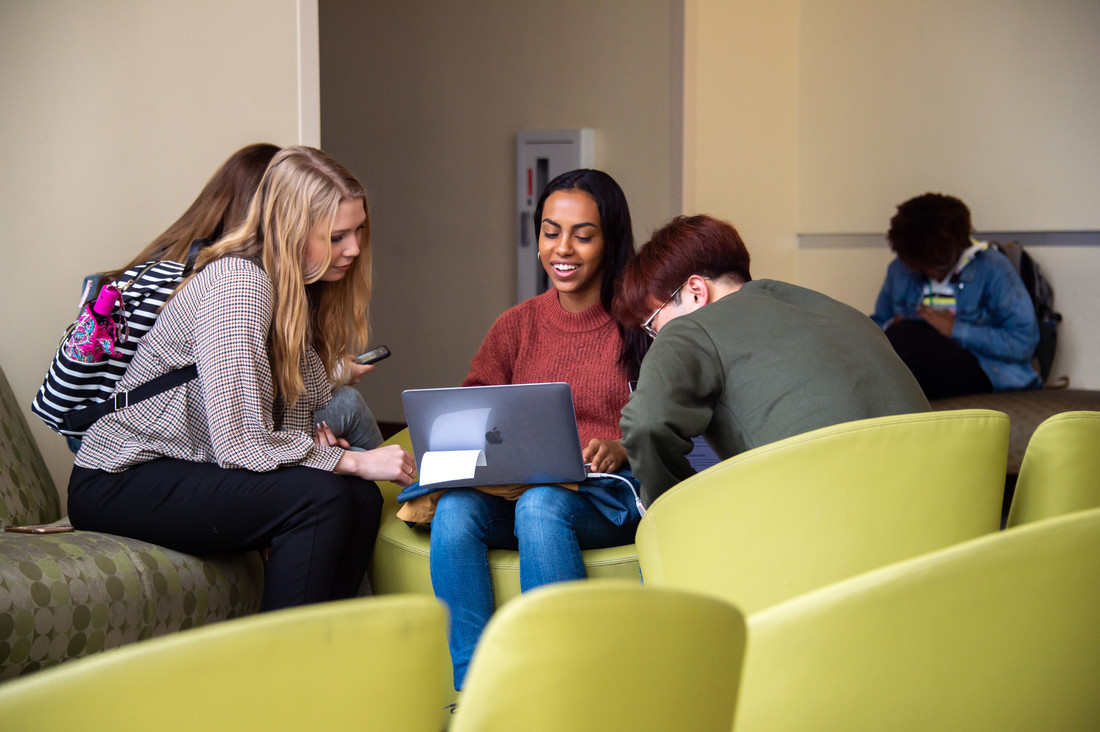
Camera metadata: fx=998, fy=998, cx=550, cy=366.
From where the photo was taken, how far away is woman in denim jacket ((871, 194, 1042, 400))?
4.43 m

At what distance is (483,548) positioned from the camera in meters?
2.27

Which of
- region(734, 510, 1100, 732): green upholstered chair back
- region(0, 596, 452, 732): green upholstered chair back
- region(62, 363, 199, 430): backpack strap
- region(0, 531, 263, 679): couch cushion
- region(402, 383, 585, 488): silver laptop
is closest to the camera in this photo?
region(0, 596, 452, 732): green upholstered chair back

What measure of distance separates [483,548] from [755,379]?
840mm

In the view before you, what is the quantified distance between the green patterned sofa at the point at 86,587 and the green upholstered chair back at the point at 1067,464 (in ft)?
5.54

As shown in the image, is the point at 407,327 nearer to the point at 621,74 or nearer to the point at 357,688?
the point at 621,74

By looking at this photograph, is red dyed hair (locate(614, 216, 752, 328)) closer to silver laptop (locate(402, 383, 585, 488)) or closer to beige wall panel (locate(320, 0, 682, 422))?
silver laptop (locate(402, 383, 585, 488))

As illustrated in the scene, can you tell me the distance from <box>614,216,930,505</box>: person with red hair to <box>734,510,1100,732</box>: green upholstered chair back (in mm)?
763

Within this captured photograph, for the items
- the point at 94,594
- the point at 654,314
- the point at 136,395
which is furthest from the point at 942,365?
the point at 94,594

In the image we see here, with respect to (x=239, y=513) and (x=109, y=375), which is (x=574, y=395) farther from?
(x=109, y=375)

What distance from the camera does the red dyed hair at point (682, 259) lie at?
2.09m

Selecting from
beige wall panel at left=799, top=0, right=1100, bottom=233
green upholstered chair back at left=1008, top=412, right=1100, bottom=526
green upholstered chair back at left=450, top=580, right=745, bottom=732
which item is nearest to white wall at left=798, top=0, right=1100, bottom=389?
beige wall panel at left=799, top=0, right=1100, bottom=233

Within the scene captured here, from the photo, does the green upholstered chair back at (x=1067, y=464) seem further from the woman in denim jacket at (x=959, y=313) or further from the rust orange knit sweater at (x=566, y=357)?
the woman in denim jacket at (x=959, y=313)

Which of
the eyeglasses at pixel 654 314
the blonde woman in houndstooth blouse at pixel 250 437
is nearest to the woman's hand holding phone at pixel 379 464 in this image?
the blonde woman in houndstooth blouse at pixel 250 437

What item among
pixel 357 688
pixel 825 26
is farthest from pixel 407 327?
pixel 357 688
